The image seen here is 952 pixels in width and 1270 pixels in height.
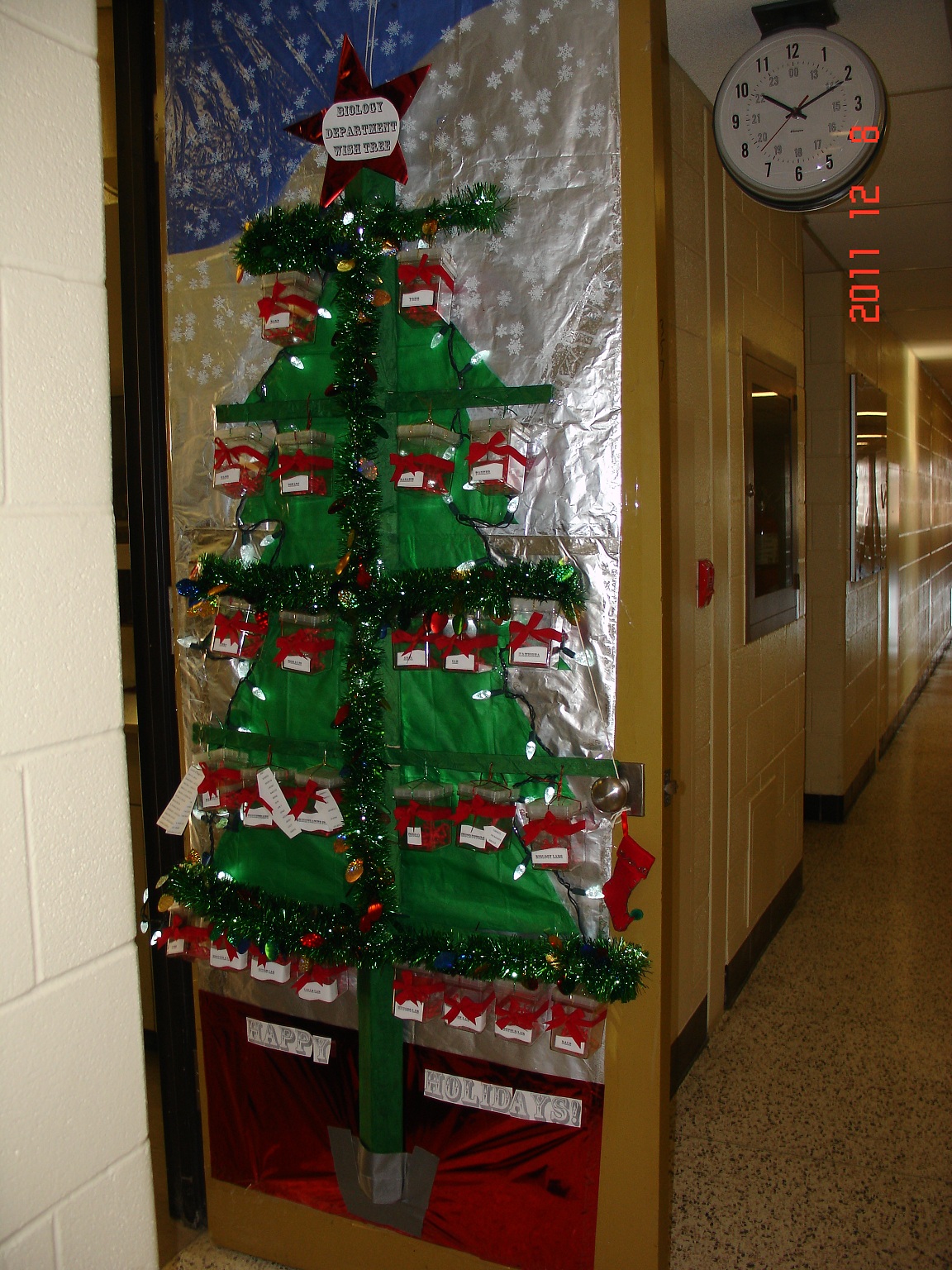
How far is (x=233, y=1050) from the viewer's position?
2002mm

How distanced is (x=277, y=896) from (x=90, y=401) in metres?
1.22

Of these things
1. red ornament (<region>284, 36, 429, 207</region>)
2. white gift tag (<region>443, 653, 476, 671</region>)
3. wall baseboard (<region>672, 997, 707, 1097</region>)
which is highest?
red ornament (<region>284, 36, 429, 207</region>)

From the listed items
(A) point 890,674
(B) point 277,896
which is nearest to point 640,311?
(B) point 277,896

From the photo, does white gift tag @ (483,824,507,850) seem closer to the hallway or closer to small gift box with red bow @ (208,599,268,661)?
small gift box with red bow @ (208,599,268,661)

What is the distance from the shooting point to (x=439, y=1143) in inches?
71.4

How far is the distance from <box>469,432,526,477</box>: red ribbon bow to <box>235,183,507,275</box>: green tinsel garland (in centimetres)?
39

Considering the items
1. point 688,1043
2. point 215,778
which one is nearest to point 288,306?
point 215,778

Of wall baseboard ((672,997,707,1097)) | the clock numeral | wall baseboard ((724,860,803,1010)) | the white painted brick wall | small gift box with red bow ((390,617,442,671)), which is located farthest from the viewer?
wall baseboard ((724,860,803,1010))

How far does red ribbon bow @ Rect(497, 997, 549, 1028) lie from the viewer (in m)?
1.64

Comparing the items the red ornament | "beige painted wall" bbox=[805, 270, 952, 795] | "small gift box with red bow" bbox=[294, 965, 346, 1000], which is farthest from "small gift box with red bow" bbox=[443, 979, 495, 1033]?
"beige painted wall" bbox=[805, 270, 952, 795]

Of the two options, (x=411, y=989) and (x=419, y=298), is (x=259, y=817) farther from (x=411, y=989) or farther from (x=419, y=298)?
(x=419, y=298)

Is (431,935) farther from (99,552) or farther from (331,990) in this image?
(99,552)

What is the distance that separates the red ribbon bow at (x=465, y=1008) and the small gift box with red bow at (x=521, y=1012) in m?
0.03

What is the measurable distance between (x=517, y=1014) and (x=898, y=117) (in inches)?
112
